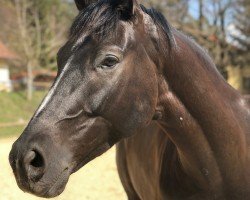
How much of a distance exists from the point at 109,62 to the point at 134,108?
0.90 ft

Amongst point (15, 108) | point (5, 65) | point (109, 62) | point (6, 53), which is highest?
point (109, 62)

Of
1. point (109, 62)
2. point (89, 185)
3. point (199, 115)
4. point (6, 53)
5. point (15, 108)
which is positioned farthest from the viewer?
point (6, 53)

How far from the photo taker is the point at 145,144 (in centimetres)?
336

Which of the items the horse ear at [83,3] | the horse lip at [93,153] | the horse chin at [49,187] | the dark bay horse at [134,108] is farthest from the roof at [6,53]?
the horse chin at [49,187]

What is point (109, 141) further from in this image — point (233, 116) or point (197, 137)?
point (233, 116)

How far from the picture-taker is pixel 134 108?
6.64ft

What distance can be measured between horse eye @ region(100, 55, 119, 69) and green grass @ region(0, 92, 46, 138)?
16588 millimetres

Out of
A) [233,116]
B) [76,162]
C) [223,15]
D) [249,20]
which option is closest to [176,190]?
[233,116]

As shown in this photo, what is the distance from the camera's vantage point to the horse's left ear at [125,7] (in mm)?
2021

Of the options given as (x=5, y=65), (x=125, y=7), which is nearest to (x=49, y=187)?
(x=125, y=7)

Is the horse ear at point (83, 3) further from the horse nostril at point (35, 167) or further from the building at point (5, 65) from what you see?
the building at point (5, 65)

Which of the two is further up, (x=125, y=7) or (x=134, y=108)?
(x=125, y=7)

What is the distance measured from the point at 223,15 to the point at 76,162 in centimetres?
2554

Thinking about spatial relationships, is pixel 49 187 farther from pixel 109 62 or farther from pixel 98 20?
pixel 98 20
